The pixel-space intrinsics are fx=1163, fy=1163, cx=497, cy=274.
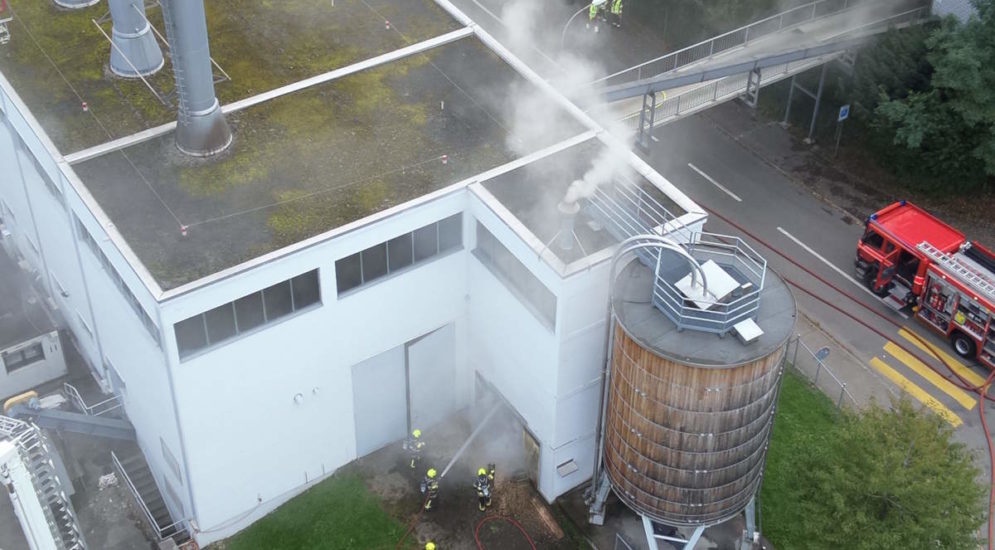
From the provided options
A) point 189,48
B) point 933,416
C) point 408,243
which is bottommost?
point 933,416

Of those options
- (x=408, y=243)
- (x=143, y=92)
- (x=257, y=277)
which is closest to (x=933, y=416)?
(x=408, y=243)

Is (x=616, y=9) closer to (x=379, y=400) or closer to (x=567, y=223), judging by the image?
(x=567, y=223)

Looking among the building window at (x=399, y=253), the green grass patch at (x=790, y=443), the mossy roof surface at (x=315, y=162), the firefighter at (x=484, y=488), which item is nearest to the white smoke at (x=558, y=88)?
the mossy roof surface at (x=315, y=162)

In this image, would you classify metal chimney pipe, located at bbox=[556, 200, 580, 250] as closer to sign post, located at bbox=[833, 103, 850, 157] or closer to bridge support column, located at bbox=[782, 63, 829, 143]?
sign post, located at bbox=[833, 103, 850, 157]

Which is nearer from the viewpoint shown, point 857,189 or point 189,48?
point 189,48

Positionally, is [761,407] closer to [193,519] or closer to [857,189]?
[193,519]
